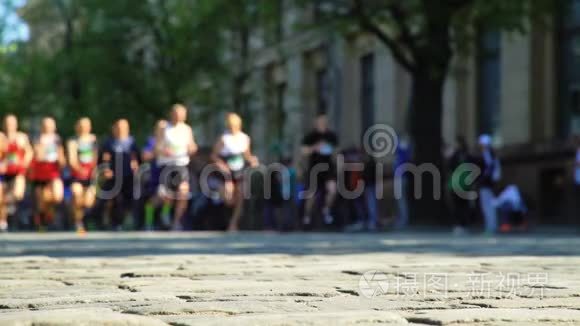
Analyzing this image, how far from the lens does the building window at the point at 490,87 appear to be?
2811 centimetres

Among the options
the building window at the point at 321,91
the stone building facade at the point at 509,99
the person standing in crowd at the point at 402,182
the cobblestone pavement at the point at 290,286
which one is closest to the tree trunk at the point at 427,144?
the person standing in crowd at the point at 402,182

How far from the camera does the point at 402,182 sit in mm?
22375

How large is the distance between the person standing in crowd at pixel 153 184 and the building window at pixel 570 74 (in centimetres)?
897

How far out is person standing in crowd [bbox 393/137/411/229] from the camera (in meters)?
22.3

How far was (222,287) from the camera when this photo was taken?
6449 mm

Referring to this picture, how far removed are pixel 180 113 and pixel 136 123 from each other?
56.6 feet

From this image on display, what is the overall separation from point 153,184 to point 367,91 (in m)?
19.1

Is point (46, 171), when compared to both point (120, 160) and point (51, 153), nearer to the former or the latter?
point (51, 153)

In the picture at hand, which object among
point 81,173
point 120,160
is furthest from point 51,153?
point 120,160

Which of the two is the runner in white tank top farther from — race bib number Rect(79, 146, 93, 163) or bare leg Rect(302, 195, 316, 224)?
bare leg Rect(302, 195, 316, 224)

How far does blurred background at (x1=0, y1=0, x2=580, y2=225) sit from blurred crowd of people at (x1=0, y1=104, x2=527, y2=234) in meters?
2.37

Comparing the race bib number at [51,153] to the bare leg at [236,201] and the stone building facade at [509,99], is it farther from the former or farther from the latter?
the stone building facade at [509,99]

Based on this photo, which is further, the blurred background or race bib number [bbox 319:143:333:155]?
the blurred background

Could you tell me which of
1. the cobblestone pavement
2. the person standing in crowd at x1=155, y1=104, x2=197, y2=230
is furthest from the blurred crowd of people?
the cobblestone pavement
